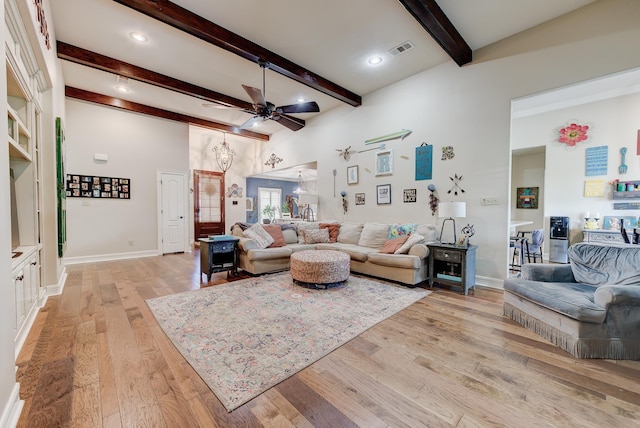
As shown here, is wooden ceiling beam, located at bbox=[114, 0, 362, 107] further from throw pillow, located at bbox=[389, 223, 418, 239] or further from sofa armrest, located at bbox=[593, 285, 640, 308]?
sofa armrest, located at bbox=[593, 285, 640, 308]

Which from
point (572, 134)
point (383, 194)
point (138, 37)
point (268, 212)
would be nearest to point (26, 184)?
point (138, 37)

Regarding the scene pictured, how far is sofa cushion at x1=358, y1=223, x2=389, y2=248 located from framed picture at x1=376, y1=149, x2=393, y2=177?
1036 millimetres

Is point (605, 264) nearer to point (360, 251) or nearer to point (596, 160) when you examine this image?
point (360, 251)

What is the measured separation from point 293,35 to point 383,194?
302cm

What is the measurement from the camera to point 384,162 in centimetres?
505

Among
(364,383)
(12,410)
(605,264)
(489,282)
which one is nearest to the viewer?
(12,410)

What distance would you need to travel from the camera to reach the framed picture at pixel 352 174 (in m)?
5.56

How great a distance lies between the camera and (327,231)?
17.6 feet

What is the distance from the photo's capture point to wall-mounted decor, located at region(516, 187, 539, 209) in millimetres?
6333

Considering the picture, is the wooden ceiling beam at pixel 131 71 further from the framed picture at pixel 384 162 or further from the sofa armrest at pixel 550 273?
the sofa armrest at pixel 550 273

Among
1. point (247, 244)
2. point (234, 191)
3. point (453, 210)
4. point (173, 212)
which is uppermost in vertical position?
Result: point (234, 191)

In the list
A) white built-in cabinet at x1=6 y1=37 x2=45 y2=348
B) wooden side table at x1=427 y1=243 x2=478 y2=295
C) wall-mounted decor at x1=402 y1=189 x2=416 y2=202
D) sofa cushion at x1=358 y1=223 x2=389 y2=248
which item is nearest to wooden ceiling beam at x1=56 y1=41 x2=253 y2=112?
white built-in cabinet at x1=6 y1=37 x2=45 y2=348

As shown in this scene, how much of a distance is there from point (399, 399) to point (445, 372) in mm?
467

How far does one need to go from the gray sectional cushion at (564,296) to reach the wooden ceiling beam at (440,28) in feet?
9.95
